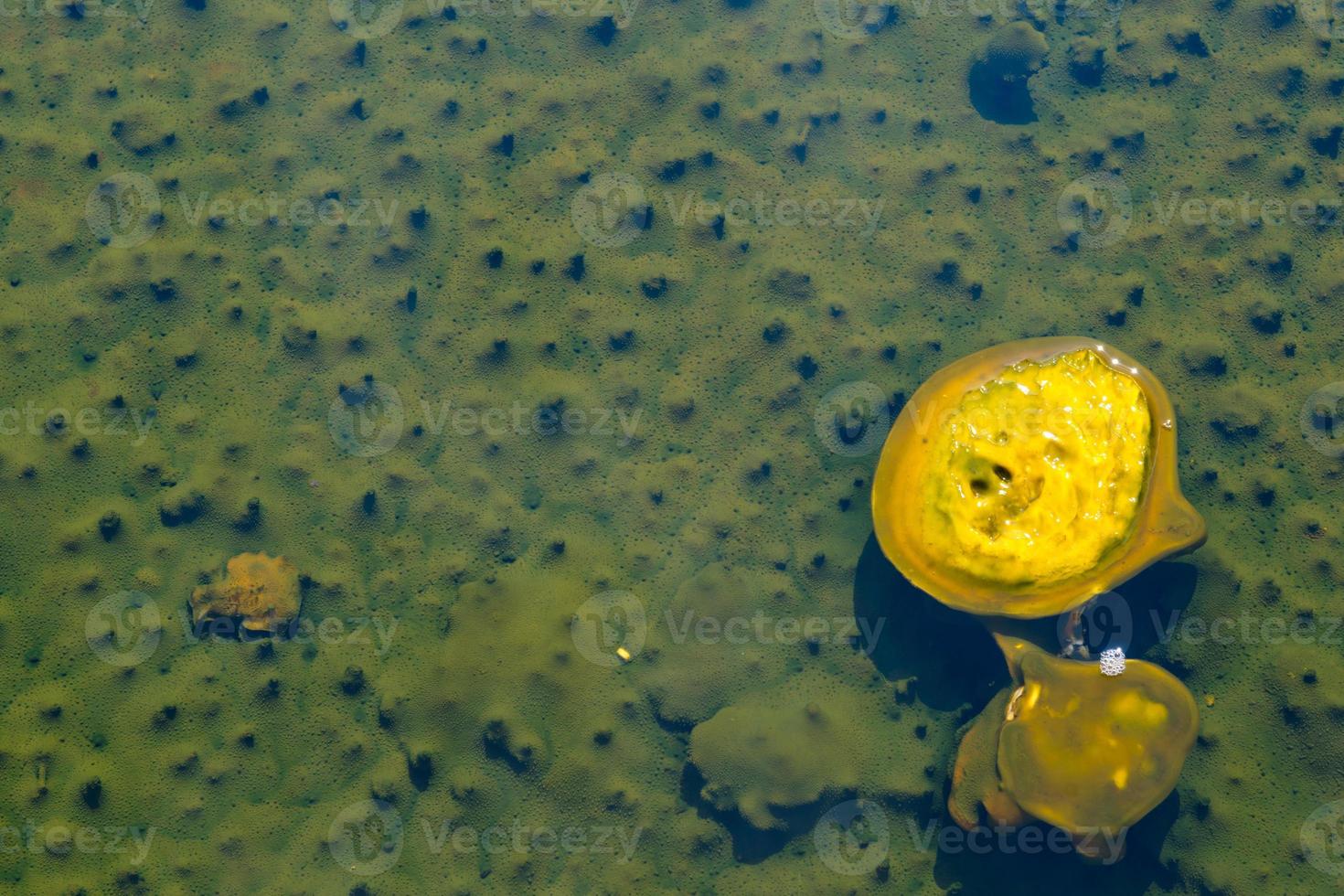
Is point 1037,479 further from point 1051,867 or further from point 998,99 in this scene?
point 998,99

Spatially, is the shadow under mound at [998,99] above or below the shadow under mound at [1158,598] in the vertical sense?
above

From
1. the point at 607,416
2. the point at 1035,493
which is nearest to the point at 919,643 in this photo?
the point at 1035,493

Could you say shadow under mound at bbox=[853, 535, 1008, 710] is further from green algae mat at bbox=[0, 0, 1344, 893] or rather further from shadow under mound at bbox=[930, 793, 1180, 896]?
shadow under mound at bbox=[930, 793, 1180, 896]

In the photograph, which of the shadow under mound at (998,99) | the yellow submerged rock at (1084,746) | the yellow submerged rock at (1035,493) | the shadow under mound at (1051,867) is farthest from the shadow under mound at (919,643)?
the shadow under mound at (998,99)

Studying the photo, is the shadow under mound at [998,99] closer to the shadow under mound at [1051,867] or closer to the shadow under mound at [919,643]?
the shadow under mound at [919,643]

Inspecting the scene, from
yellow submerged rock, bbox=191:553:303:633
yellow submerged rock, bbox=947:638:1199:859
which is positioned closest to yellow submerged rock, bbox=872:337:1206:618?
yellow submerged rock, bbox=947:638:1199:859

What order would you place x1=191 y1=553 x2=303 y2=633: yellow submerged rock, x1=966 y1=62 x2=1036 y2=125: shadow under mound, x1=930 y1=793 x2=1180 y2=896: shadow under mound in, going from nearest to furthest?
x1=930 y1=793 x2=1180 y2=896: shadow under mound, x1=191 y1=553 x2=303 y2=633: yellow submerged rock, x1=966 y1=62 x2=1036 y2=125: shadow under mound

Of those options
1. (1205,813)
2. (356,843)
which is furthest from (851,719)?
(356,843)

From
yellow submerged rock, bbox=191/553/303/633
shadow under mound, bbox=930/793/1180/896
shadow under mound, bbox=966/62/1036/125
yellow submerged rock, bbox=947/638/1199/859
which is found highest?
shadow under mound, bbox=966/62/1036/125
